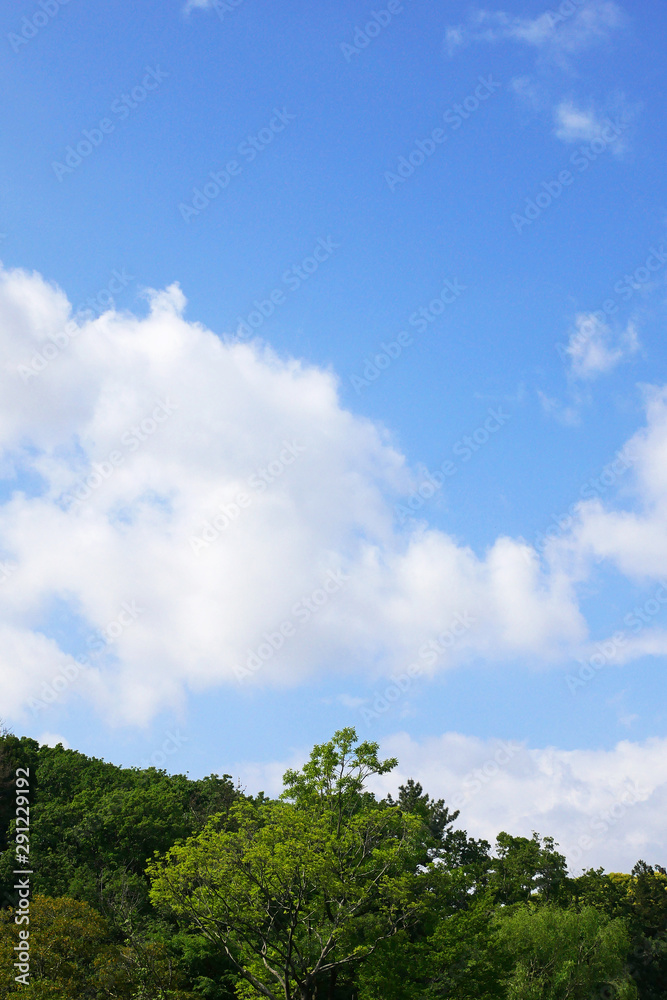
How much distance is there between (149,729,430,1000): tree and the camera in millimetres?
20875

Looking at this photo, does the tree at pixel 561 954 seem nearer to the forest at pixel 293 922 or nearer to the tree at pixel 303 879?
the forest at pixel 293 922

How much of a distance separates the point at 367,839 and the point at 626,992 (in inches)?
953

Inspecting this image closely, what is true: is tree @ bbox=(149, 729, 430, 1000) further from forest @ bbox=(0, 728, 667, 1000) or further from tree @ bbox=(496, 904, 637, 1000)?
tree @ bbox=(496, 904, 637, 1000)

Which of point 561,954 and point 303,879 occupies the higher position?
point 303,879

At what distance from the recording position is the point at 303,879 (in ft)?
67.9

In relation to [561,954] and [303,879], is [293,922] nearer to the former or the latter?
[303,879]

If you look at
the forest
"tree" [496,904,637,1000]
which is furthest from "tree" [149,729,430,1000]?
"tree" [496,904,637,1000]

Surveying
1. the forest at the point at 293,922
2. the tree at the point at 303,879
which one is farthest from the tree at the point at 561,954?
the tree at the point at 303,879

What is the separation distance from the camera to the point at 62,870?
3562cm

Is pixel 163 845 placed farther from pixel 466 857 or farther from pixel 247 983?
pixel 466 857

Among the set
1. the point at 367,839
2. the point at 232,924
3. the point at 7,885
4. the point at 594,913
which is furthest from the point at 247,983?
the point at 594,913

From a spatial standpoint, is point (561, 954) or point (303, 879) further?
point (561, 954)

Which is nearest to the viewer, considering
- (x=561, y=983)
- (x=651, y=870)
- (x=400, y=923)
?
(x=400, y=923)

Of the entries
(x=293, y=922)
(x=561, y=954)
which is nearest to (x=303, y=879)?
(x=293, y=922)
